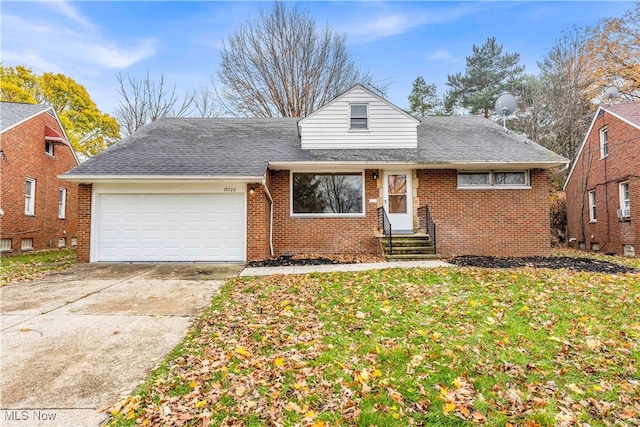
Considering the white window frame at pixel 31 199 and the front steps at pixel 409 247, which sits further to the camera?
the white window frame at pixel 31 199

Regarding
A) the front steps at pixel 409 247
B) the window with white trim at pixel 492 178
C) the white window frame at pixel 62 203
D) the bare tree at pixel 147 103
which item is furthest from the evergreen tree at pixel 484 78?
the white window frame at pixel 62 203

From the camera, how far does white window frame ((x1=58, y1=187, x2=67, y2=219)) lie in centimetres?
1641

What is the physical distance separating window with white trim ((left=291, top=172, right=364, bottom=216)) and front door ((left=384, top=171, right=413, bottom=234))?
3.03 feet

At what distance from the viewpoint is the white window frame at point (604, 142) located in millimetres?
14304

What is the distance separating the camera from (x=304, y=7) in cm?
2038

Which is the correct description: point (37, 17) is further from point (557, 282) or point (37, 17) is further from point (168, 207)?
point (557, 282)

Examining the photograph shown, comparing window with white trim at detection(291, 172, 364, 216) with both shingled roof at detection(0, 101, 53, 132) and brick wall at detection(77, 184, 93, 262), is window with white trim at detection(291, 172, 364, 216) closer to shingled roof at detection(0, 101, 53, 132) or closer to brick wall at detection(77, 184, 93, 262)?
brick wall at detection(77, 184, 93, 262)

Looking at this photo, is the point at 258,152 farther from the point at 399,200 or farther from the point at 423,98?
the point at 423,98

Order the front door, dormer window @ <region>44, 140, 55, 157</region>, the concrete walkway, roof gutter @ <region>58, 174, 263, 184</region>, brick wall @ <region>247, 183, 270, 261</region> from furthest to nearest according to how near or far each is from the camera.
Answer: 1. dormer window @ <region>44, 140, 55, 157</region>
2. the front door
3. brick wall @ <region>247, 183, 270, 261</region>
4. roof gutter @ <region>58, 174, 263, 184</region>
5. the concrete walkway

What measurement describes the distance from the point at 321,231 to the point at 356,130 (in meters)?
3.80

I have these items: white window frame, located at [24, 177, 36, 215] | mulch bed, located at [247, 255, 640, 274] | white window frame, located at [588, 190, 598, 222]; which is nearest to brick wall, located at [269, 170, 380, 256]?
mulch bed, located at [247, 255, 640, 274]

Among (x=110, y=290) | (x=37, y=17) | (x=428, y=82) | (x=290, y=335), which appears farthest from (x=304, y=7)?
(x=290, y=335)

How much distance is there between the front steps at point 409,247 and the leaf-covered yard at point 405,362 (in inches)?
160

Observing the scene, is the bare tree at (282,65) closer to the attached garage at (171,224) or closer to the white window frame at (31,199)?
the white window frame at (31,199)
